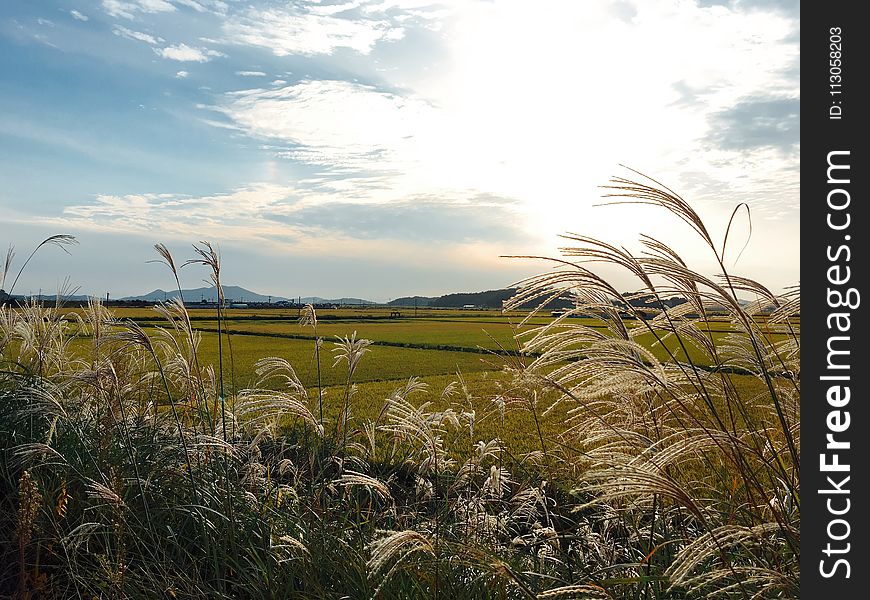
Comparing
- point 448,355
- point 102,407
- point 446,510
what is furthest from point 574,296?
point 448,355

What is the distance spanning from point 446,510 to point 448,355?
30233 mm

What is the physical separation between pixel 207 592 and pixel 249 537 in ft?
1.40

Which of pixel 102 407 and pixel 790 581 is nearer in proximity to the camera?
pixel 790 581

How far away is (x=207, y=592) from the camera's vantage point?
11.6 ft
